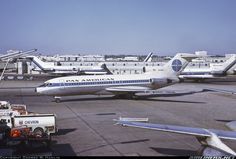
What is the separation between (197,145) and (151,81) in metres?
26.8

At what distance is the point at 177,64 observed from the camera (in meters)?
51.9

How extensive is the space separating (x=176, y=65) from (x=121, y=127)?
24.8 metres

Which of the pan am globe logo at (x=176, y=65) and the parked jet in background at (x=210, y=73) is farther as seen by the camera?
the parked jet in background at (x=210, y=73)

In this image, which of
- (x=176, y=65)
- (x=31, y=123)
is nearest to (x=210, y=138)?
(x=31, y=123)

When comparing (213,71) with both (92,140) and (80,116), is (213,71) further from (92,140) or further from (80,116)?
(92,140)

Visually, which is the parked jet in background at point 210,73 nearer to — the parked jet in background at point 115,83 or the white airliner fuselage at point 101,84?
the parked jet in background at point 115,83

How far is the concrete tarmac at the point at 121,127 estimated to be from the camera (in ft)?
71.8

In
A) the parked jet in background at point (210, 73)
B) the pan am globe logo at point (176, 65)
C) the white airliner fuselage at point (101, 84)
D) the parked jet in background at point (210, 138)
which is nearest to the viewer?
the parked jet in background at point (210, 138)

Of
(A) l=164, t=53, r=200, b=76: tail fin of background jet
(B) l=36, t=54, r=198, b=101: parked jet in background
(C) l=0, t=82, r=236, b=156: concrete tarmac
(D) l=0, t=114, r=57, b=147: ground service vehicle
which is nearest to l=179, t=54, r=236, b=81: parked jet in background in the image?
(A) l=164, t=53, r=200, b=76: tail fin of background jet

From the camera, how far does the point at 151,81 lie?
4944 cm

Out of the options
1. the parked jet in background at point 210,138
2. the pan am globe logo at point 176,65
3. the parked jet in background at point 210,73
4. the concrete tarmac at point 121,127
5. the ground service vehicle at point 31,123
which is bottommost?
the concrete tarmac at point 121,127

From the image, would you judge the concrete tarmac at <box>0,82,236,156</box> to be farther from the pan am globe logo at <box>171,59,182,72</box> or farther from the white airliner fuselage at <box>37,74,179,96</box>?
the pan am globe logo at <box>171,59,182,72</box>

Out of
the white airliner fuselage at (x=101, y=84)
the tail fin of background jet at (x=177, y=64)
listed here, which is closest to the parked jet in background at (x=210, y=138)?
the white airliner fuselage at (x=101, y=84)

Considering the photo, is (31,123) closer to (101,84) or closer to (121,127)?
(121,127)
